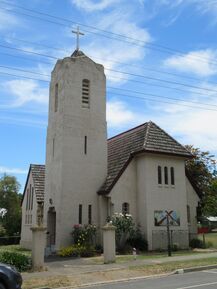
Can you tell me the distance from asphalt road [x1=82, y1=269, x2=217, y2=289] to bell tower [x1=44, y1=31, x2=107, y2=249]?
1260cm

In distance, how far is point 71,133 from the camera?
28.3m

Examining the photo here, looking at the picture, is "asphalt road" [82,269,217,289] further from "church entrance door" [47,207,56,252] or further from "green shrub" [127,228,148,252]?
"church entrance door" [47,207,56,252]

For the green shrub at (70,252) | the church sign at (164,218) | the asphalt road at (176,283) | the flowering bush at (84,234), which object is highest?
the church sign at (164,218)

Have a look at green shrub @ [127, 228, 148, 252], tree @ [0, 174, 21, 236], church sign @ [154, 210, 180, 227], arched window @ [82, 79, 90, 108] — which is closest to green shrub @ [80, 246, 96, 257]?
green shrub @ [127, 228, 148, 252]

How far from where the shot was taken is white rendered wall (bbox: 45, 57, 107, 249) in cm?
2722

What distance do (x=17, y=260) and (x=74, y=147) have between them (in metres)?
12.0

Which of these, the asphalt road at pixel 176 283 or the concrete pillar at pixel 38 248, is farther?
the concrete pillar at pixel 38 248

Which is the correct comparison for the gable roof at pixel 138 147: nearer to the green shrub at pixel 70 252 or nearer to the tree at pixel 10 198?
the green shrub at pixel 70 252

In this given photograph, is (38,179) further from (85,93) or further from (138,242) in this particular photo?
(138,242)

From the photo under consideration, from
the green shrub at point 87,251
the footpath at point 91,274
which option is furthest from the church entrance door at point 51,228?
the footpath at point 91,274

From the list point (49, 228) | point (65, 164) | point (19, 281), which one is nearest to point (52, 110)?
point (65, 164)

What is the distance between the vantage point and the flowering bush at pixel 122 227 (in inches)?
1027

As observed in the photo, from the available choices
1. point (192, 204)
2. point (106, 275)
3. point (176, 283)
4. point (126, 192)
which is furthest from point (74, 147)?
point (176, 283)

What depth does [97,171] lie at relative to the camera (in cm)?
2886
